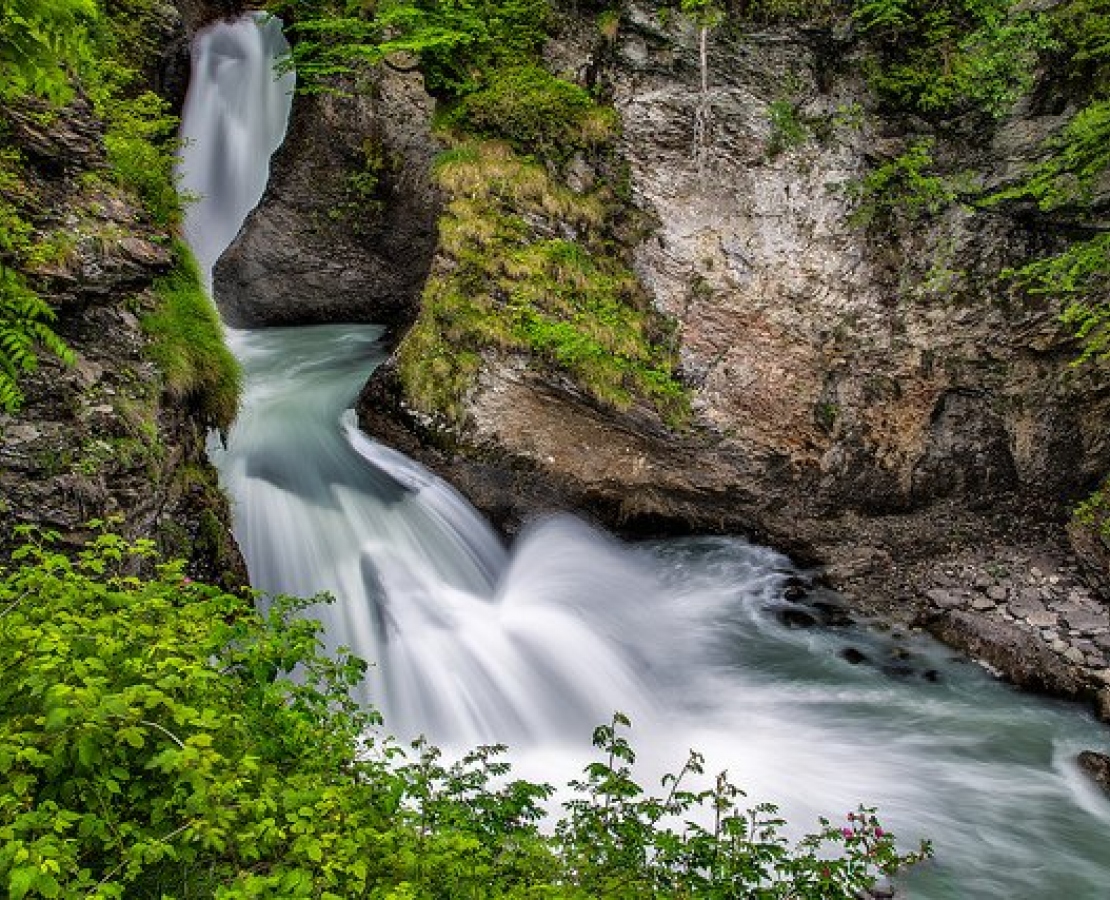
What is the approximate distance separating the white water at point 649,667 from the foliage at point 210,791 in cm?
304

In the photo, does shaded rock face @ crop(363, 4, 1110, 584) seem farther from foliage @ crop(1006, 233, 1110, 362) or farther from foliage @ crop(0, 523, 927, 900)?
foliage @ crop(0, 523, 927, 900)

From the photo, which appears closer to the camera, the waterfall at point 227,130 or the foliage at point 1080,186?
the foliage at point 1080,186

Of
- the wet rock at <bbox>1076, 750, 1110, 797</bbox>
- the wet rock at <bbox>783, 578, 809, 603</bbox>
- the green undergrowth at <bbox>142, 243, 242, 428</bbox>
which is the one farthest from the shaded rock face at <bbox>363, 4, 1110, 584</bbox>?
the wet rock at <bbox>1076, 750, 1110, 797</bbox>

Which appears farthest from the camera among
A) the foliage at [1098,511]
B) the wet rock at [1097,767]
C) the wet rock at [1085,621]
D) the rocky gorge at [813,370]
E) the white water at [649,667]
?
the rocky gorge at [813,370]

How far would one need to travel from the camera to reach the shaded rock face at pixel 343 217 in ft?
36.4

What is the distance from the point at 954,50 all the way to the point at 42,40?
36.4 feet

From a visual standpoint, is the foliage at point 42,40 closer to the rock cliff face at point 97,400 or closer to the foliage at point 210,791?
the foliage at point 210,791

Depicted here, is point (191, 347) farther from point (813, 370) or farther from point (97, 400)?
point (813, 370)

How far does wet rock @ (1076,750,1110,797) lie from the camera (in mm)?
6402

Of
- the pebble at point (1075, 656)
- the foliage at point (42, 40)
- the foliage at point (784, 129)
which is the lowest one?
the pebble at point (1075, 656)

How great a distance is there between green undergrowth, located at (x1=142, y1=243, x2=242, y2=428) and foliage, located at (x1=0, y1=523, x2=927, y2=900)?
3.22m

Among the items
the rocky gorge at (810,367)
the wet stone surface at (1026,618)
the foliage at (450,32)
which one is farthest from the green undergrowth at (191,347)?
the wet stone surface at (1026,618)

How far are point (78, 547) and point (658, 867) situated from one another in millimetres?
3845

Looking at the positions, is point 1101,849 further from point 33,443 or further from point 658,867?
point 33,443
